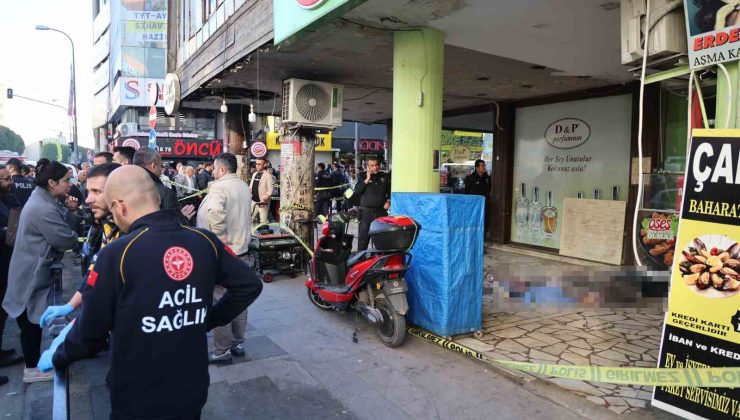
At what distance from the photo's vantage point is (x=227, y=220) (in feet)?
14.8

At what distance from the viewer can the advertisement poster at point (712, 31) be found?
2.64 meters

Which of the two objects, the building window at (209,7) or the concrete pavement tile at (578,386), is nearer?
the concrete pavement tile at (578,386)

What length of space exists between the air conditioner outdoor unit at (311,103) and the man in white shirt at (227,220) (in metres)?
3.33

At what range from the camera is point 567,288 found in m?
3.85

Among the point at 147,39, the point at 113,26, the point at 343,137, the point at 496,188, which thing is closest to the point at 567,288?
the point at 496,188

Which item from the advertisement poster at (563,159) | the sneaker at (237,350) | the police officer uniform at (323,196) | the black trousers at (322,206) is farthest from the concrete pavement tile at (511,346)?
the black trousers at (322,206)

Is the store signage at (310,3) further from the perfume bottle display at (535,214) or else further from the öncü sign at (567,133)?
the perfume bottle display at (535,214)

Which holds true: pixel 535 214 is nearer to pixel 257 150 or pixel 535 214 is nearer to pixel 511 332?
pixel 511 332

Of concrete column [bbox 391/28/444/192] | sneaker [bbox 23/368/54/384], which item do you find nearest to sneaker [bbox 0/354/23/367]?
sneaker [bbox 23/368/54/384]

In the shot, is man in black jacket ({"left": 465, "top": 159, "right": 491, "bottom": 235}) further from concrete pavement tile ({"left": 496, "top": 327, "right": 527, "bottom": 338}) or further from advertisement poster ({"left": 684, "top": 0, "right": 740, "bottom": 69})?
advertisement poster ({"left": 684, "top": 0, "right": 740, "bottom": 69})

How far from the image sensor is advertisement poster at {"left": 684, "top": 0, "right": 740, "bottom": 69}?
104 inches

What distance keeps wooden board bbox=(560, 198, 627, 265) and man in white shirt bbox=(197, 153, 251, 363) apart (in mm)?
6488

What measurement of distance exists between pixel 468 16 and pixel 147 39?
39902mm

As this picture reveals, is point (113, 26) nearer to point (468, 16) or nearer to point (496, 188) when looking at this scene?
point (496, 188)
